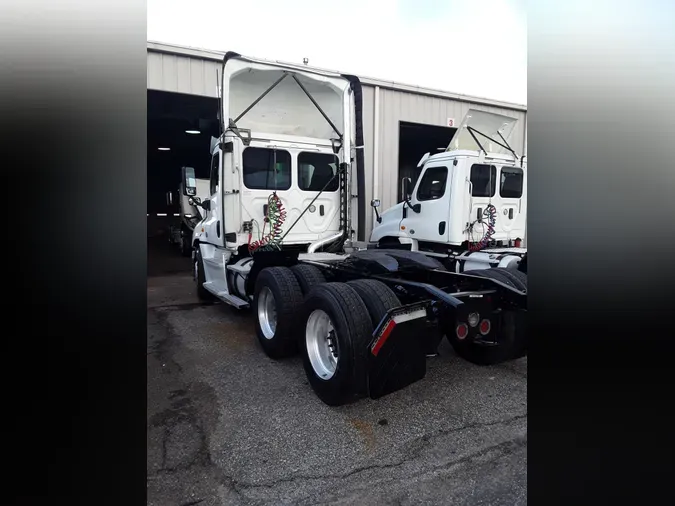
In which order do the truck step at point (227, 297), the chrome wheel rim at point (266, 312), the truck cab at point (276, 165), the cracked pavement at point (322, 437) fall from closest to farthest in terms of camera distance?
1. the cracked pavement at point (322, 437)
2. the chrome wheel rim at point (266, 312)
3. the truck step at point (227, 297)
4. the truck cab at point (276, 165)

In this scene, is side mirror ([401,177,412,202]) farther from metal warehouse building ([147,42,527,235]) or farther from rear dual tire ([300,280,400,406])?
rear dual tire ([300,280,400,406])

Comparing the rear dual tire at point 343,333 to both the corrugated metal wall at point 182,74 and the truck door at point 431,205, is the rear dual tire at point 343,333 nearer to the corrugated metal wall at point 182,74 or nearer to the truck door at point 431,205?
the truck door at point 431,205

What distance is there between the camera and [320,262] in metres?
5.00

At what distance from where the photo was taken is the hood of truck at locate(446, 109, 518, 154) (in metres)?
7.63

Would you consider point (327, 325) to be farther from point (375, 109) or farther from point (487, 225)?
point (375, 109)

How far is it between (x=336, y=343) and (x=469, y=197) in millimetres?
4509

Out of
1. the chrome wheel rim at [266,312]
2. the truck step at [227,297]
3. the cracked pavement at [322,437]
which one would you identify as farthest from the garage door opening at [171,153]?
the cracked pavement at [322,437]

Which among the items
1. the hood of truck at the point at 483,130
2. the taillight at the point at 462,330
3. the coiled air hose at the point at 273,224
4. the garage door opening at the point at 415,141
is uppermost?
the garage door opening at the point at 415,141

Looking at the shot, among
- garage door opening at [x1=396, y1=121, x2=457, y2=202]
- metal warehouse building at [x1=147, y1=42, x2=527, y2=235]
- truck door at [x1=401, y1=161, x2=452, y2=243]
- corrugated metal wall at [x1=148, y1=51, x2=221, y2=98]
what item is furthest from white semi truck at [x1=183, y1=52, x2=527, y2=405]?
garage door opening at [x1=396, y1=121, x2=457, y2=202]

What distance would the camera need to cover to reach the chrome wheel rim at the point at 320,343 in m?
3.68

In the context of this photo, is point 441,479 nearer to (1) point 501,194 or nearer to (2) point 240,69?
(2) point 240,69

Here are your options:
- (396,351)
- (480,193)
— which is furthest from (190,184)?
(480,193)

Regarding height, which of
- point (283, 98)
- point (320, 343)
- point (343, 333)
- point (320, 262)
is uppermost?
point (283, 98)
